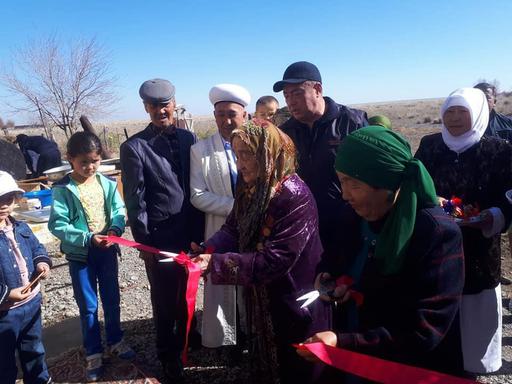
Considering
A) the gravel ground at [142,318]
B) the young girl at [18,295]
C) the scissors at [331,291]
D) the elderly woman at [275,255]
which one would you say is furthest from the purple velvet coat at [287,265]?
the young girl at [18,295]

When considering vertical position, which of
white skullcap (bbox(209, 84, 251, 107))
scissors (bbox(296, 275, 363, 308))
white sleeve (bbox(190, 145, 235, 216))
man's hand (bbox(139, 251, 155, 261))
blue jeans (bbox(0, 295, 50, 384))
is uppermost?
white skullcap (bbox(209, 84, 251, 107))

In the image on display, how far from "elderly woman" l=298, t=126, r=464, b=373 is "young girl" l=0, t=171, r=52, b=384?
84.0 inches

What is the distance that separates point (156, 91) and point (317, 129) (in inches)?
51.4

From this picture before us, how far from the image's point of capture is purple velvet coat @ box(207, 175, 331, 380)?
84.6 inches

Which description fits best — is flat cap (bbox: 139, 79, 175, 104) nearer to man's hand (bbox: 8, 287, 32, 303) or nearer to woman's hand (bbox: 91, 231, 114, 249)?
woman's hand (bbox: 91, 231, 114, 249)

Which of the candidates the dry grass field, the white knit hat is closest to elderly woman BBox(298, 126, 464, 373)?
the white knit hat

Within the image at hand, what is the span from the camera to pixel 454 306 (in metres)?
→ 1.52

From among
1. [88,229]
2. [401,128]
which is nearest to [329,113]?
[88,229]

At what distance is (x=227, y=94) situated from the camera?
3127 mm

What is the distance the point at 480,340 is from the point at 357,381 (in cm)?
146

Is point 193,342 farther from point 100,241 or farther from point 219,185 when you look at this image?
point 219,185

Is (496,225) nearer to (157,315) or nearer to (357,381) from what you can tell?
(357,381)

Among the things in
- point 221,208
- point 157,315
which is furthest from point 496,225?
point 157,315

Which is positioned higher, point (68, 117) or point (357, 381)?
point (68, 117)
